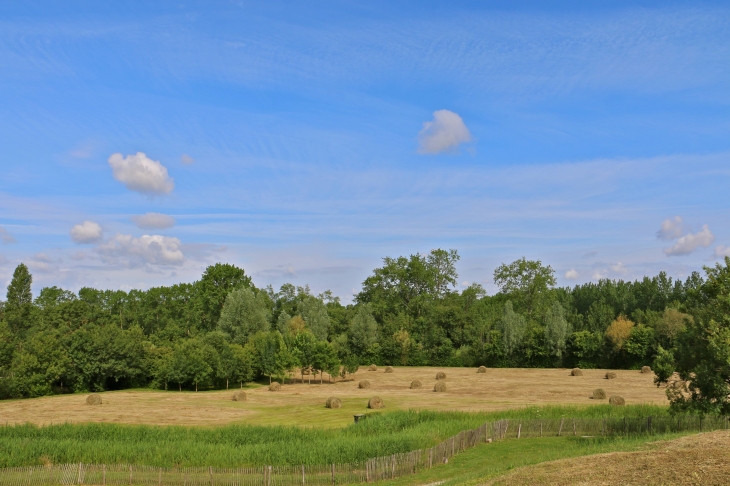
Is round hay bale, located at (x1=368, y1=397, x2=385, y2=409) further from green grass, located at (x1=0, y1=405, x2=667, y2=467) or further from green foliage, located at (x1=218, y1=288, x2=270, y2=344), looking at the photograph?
green foliage, located at (x1=218, y1=288, x2=270, y2=344)

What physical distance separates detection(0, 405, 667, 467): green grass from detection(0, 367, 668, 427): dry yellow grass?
7.48 meters

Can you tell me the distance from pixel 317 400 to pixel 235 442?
2704cm

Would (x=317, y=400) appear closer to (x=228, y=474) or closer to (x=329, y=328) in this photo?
(x=228, y=474)

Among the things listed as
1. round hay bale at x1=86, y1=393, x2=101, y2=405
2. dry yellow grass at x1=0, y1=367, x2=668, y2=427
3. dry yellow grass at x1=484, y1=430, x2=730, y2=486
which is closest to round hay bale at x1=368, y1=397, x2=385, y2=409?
dry yellow grass at x1=0, y1=367, x2=668, y2=427

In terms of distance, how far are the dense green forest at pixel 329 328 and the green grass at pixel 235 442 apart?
12761mm

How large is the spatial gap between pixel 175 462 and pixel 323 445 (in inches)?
271

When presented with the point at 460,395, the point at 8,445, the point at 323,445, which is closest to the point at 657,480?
the point at 323,445

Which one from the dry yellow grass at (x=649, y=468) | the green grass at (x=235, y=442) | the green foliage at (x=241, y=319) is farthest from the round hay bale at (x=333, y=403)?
the green foliage at (x=241, y=319)

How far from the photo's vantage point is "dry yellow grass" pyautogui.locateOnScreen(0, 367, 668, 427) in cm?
4638

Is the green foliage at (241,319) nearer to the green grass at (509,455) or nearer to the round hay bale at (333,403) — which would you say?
the round hay bale at (333,403)

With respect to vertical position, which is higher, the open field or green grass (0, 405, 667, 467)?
the open field

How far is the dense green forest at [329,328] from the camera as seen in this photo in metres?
67.7

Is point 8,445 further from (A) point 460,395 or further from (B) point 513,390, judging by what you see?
(B) point 513,390

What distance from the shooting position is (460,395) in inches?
2266
